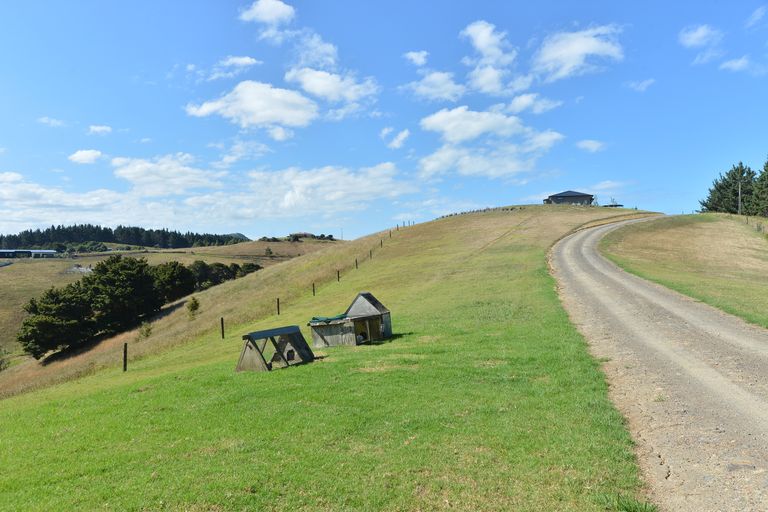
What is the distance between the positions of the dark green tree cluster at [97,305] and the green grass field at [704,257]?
66313mm

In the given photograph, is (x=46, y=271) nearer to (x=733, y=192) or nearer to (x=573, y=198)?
(x=573, y=198)

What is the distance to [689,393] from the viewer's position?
11.6 m

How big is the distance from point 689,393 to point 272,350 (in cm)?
1292

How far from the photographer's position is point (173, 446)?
983 cm

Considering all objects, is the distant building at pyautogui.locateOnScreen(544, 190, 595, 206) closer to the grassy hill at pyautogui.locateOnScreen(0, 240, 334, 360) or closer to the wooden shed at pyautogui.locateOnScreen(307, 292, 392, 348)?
the grassy hill at pyautogui.locateOnScreen(0, 240, 334, 360)

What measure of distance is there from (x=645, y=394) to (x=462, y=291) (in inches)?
897

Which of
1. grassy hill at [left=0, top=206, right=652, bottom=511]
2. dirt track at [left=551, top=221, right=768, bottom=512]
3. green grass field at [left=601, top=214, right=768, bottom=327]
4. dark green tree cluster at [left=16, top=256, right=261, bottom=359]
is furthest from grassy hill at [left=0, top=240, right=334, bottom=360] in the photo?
green grass field at [left=601, top=214, right=768, bottom=327]

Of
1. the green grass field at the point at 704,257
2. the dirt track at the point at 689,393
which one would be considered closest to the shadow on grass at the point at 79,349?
the green grass field at the point at 704,257

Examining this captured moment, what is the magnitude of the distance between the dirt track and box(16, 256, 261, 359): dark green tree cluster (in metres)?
65.7

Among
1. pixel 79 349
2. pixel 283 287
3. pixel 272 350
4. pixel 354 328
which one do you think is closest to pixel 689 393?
pixel 272 350

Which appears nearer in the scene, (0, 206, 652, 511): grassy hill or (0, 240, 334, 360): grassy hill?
(0, 206, 652, 511): grassy hill

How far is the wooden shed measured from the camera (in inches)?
867

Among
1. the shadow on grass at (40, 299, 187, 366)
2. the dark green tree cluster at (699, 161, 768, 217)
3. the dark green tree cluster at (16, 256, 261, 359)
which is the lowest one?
the shadow on grass at (40, 299, 187, 366)

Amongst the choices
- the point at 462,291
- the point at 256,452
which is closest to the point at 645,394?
the point at 256,452
